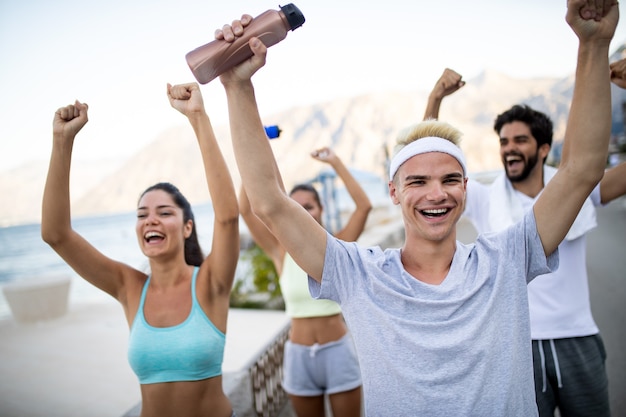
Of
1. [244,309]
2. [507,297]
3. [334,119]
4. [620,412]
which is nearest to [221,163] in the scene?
[507,297]

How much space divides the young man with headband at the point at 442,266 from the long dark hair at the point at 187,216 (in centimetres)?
109

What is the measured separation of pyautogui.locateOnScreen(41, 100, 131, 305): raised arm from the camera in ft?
5.99

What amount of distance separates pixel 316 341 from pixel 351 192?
1.18 m

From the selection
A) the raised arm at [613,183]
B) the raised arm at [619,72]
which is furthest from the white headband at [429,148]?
the raised arm at [613,183]

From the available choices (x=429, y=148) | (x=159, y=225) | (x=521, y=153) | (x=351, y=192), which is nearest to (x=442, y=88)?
(x=521, y=153)

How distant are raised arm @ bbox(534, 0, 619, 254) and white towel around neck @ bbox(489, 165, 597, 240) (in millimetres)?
889

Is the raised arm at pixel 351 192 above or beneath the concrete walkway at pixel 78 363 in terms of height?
above

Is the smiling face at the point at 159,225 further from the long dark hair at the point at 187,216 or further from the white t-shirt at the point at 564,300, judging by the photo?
the white t-shirt at the point at 564,300

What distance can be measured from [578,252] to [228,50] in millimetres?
2141

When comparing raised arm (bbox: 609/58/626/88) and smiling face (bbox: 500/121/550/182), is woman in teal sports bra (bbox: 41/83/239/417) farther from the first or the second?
raised arm (bbox: 609/58/626/88)

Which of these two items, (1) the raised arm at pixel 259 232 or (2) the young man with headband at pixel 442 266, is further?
(1) the raised arm at pixel 259 232

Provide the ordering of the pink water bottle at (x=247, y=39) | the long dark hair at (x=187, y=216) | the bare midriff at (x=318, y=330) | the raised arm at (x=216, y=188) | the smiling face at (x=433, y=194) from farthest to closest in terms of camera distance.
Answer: the bare midriff at (x=318, y=330) < the long dark hair at (x=187, y=216) < the raised arm at (x=216, y=188) < the smiling face at (x=433, y=194) < the pink water bottle at (x=247, y=39)

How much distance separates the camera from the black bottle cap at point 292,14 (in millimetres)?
1228

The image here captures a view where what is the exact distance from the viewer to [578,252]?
2221mm
